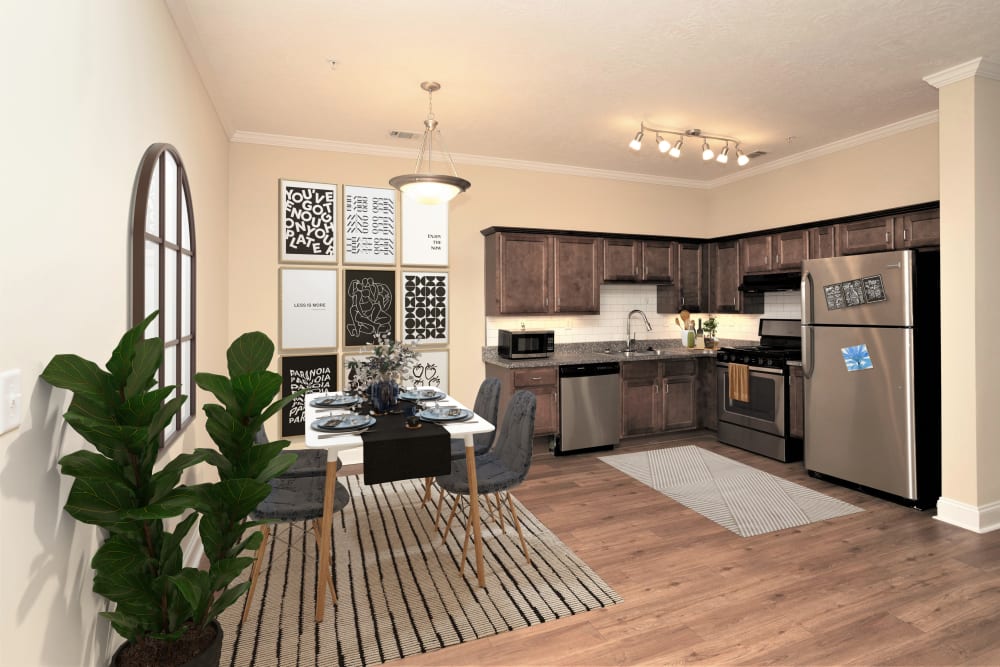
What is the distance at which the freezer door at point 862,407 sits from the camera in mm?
3971

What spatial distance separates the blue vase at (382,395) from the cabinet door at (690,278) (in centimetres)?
420

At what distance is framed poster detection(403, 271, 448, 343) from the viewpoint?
5355 millimetres

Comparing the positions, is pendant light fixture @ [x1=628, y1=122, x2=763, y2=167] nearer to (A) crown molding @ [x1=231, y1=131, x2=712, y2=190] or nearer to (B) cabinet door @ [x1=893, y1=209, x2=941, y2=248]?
(A) crown molding @ [x1=231, y1=131, x2=712, y2=190]

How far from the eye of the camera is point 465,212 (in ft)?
18.3

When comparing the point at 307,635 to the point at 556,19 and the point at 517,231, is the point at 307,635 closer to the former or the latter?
the point at 556,19

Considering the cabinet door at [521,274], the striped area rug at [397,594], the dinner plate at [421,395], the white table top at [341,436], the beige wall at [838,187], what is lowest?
the striped area rug at [397,594]

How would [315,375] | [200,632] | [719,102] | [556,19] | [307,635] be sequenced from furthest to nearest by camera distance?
1. [315,375]
2. [719,102]
3. [556,19]
4. [307,635]
5. [200,632]

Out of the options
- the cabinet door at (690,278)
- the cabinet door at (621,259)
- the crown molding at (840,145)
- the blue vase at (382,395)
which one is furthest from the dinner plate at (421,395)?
the crown molding at (840,145)

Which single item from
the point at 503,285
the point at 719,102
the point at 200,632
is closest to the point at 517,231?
the point at 503,285

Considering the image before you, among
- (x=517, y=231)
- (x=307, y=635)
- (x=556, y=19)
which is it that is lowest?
(x=307, y=635)

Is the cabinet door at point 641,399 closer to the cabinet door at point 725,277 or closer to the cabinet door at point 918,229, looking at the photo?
the cabinet door at point 725,277

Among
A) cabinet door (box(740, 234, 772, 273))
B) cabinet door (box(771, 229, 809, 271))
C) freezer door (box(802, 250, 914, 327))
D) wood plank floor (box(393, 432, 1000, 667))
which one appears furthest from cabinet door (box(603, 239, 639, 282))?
wood plank floor (box(393, 432, 1000, 667))

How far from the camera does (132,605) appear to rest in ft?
5.05

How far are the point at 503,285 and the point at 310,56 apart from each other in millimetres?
2739
